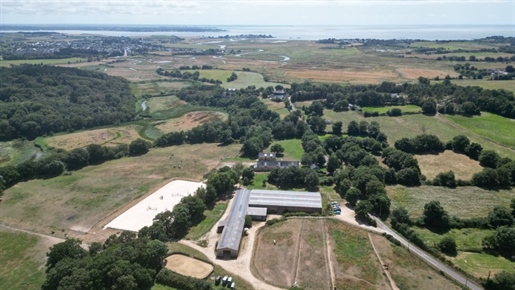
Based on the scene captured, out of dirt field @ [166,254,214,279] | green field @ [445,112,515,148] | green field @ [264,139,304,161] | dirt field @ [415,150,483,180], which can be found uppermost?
green field @ [445,112,515,148]

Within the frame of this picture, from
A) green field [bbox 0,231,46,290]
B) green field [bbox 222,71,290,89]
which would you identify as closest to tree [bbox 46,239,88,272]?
green field [bbox 0,231,46,290]

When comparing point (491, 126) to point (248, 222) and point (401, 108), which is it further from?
point (248, 222)

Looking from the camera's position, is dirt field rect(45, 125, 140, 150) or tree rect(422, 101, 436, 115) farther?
tree rect(422, 101, 436, 115)

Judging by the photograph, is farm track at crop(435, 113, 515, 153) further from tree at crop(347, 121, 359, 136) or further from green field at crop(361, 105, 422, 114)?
tree at crop(347, 121, 359, 136)

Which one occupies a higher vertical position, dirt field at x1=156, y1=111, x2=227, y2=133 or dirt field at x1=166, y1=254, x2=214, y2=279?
dirt field at x1=156, y1=111, x2=227, y2=133

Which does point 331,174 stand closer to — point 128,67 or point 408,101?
point 408,101

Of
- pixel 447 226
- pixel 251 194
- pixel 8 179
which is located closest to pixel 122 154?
pixel 8 179

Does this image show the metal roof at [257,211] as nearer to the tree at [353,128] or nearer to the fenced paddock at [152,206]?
the fenced paddock at [152,206]
